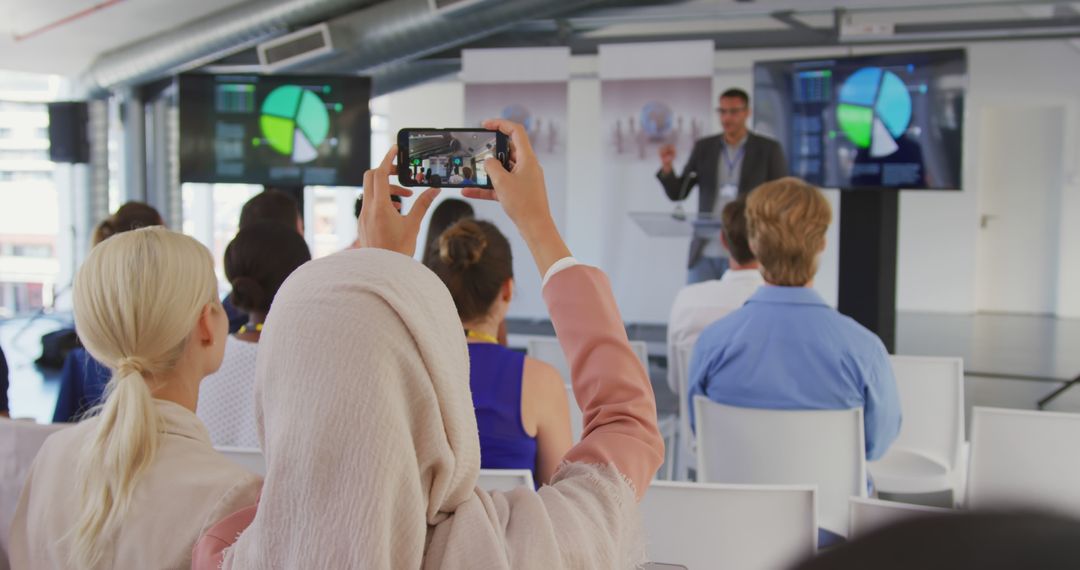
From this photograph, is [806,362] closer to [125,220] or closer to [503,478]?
[503,478]

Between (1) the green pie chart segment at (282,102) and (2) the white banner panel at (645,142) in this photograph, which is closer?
(1) the green pie chart segment at (282,102)

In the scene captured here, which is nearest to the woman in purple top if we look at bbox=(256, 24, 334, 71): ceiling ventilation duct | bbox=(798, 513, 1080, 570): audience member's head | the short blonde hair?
the short blonde hair

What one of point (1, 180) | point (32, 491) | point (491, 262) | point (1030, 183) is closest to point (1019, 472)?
point (491, 262)

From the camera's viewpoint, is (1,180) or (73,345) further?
(1,180)

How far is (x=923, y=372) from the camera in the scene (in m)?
3.42

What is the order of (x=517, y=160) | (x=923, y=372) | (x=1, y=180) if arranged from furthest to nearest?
1. (x=1, y=180)
2. (x=923, y=372)
3. (x=517, y=160)

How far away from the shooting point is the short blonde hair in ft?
9.84

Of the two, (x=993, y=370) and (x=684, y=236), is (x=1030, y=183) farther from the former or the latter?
(x=684, y=236)

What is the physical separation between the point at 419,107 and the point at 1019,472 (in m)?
10.4

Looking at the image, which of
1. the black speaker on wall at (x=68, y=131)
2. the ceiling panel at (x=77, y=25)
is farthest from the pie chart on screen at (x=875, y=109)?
the black speaker on wall at (x=68, y=131)

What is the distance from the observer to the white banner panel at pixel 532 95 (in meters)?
7.46

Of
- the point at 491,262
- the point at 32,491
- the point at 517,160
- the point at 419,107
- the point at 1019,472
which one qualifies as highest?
the point at 419,107

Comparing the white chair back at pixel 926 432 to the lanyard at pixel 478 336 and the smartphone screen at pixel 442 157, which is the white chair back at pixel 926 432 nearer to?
the lanyard at pixel 478 336

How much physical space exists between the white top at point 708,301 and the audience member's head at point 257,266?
1677mm
